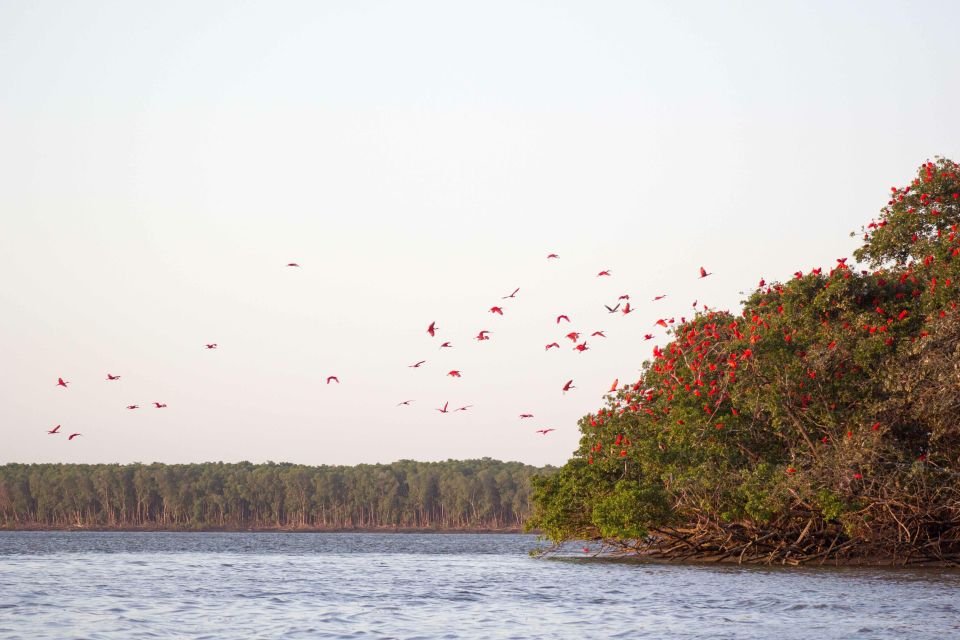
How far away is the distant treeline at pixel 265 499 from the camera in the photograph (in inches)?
6811

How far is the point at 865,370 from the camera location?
35.1 metres

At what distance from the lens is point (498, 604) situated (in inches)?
1116

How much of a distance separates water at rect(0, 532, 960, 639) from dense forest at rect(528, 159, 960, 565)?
2.10 m

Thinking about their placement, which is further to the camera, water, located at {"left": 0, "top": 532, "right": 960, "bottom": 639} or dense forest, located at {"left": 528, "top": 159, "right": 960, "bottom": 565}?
dense forest, located at {"left": 528, "top": 159, "right": 960, "bottom": 565}

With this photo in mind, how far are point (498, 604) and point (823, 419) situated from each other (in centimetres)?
1394

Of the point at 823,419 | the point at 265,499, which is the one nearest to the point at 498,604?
the point at 823,419

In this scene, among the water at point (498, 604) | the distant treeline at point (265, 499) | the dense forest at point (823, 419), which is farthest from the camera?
the distant treeline at point (265, 499)

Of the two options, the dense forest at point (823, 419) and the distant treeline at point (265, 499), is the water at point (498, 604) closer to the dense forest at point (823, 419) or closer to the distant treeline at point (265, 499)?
the dense forest at point (823, 419)

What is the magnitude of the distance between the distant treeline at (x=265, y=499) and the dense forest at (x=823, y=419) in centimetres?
13177

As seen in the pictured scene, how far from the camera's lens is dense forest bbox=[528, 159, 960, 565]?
111 ft

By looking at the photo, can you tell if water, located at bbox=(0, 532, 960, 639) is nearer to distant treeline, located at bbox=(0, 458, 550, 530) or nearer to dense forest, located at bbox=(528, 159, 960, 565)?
dense forest, located at bbox=(528, 159, 960, 565)

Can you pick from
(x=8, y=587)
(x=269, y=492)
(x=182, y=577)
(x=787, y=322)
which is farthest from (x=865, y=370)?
(x=269, y=492)

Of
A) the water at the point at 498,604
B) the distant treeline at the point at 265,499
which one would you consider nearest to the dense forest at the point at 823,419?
the water at the point at 498,604

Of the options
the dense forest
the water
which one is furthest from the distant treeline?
the water
